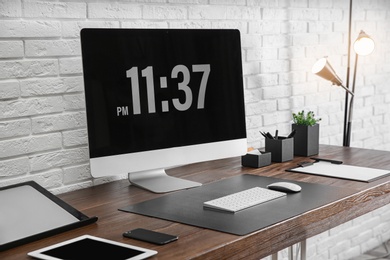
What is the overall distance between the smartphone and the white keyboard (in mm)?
273

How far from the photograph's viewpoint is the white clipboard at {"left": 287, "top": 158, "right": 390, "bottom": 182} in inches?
82.6

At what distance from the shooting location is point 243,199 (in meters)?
1.79

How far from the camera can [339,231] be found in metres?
3.40

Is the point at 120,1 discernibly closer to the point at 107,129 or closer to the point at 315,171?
the point at 107,129

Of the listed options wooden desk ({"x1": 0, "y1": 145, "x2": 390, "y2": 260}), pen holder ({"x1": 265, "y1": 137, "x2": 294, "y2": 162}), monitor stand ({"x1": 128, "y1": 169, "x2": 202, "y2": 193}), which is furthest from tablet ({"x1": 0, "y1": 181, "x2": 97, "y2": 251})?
pen holder ({"x1": 265, "y1": 137, "x2": 294, "y2": 162})

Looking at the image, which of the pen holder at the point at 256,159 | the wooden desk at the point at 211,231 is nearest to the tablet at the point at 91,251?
the wooden desk at the point at 211,231

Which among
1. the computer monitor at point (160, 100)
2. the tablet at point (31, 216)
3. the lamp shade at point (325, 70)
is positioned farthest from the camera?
the lamp shade at point (325, 70)

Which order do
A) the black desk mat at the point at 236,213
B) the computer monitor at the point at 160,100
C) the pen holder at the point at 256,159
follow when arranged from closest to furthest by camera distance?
the black desk mat at the point at 236,213
the computer monitor at the point at 160,100
the pen holder at the point at 256,159

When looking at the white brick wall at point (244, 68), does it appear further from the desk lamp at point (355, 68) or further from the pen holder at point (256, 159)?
the pen holder at point (256, 159)

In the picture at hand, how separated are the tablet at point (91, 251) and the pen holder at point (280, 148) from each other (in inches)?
43.4

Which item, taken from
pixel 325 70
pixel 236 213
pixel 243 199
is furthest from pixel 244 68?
pixel 236 213

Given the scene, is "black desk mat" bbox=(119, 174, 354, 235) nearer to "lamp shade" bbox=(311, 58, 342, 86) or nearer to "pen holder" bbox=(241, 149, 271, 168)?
"pen holder" bbox=(241, 149, 271, 168)

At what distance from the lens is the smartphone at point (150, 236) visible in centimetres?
144

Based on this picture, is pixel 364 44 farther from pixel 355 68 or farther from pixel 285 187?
pixel 285 187
